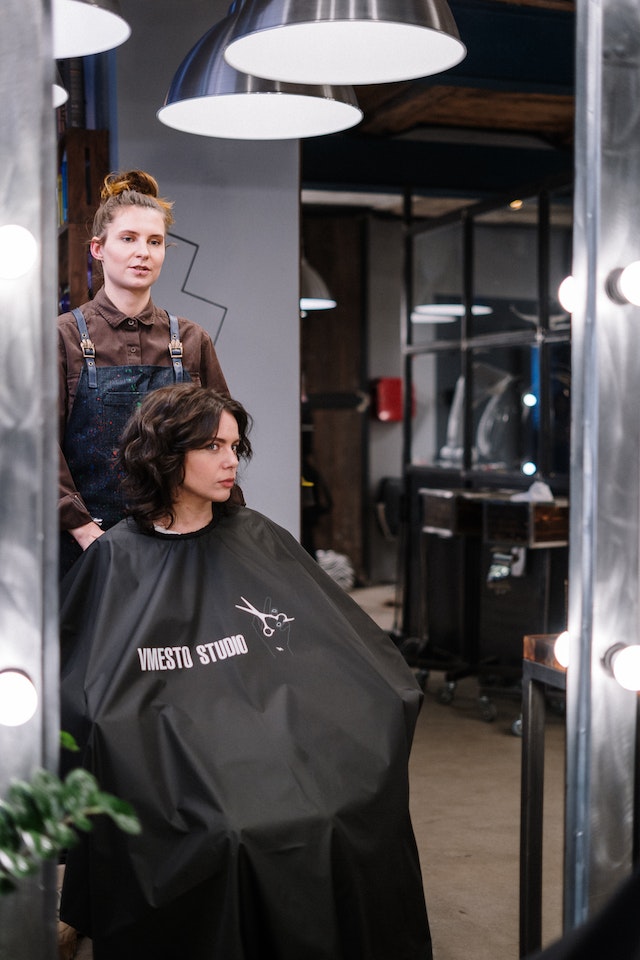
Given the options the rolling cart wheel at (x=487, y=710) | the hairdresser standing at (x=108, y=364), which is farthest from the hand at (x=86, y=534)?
the rolling cart wheel at (x=487, y=710)

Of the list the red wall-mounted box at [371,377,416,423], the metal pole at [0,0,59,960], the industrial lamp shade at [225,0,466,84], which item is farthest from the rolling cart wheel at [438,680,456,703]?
the red wall-mounted box at [371,377,416,423]

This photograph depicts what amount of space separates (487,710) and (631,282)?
136 inches

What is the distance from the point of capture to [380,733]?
2.16 m

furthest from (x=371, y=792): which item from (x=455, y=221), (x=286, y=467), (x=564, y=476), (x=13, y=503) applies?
(x=455, y=221)

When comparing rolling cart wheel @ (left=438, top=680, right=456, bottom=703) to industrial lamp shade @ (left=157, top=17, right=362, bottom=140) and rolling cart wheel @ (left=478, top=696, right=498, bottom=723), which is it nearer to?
rolling cart wheel @ (left=478, top=696, right=498, bottom=723)

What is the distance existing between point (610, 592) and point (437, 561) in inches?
159

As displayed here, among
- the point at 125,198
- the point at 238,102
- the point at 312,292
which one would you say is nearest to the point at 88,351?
the point at 125,198

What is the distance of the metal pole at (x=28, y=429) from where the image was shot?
142 centimetres

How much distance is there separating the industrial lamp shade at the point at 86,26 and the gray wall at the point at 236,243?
112 cm

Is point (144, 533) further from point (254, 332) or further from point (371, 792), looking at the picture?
point (254, 332)

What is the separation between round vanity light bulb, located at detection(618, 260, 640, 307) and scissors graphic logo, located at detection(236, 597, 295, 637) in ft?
3.31

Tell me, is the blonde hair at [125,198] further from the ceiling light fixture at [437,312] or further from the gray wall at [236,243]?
the ceiling light fixture at [437,312]

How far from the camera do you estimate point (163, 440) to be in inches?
89.7

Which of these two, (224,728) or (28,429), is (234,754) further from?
(28,429)
